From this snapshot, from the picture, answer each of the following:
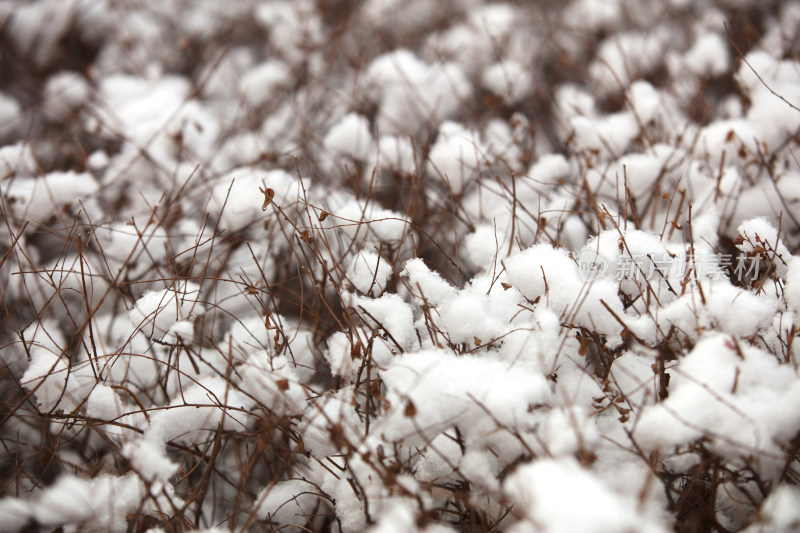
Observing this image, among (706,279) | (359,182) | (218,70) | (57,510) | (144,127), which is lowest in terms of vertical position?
(57,510)

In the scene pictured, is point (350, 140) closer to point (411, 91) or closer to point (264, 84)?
point (411, 91)

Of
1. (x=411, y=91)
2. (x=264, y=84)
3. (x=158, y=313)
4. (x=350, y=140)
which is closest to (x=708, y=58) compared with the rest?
(x=411, y=91)

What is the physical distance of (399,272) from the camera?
1426mm

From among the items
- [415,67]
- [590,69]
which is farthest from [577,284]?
[590,69]

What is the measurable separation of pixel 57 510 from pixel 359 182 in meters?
1.04

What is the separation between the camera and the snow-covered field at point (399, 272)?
3.23 ft

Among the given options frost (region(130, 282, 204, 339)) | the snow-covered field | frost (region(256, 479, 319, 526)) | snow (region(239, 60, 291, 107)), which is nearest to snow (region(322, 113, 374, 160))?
the snow-covered field

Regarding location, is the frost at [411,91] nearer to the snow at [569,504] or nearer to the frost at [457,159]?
the frost at [457,159]

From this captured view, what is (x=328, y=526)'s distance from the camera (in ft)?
4.23

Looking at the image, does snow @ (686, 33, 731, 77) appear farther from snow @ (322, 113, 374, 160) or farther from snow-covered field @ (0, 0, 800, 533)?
snow @ (322, 113, 374, 160)

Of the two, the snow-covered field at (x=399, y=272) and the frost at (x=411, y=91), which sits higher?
the frost at (x=411, y=91)

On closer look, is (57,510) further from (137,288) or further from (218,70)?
(218,70)

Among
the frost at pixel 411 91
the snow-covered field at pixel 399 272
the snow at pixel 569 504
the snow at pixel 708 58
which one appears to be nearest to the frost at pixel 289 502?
the snow-covered field at pixel 399 272

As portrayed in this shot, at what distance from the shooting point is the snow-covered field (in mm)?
986
